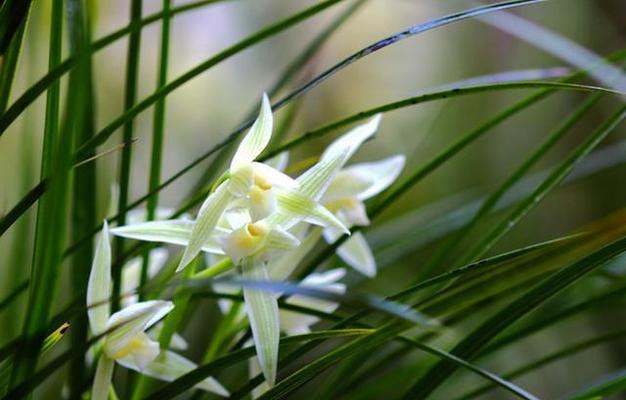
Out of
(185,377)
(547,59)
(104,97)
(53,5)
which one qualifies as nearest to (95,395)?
(185,377)

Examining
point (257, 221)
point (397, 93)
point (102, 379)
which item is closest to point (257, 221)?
point (257, 221)

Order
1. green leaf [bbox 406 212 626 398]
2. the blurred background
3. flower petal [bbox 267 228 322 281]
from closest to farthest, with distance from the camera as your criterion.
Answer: green leaf [bbox 406 212 626 398]
flower petal [bbox 267 228 322 281]
the blurred background

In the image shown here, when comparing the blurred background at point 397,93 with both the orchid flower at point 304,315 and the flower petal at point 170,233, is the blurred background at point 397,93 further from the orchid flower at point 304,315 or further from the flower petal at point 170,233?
the flower petal at point 170,233

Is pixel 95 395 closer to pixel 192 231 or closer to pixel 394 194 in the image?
pixel 192 231

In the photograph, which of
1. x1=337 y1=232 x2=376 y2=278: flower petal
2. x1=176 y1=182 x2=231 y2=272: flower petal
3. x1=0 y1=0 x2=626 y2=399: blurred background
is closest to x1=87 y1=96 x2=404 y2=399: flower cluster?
x1=176 y1=182 x2=231 y2=272: flower petal

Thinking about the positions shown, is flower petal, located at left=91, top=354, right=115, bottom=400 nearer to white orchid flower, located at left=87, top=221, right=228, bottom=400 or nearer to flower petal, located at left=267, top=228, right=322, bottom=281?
white orchid flower, located at left=87, top=221, right=228, bottom=400

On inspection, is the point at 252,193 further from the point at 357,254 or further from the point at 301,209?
the point at 357,254
